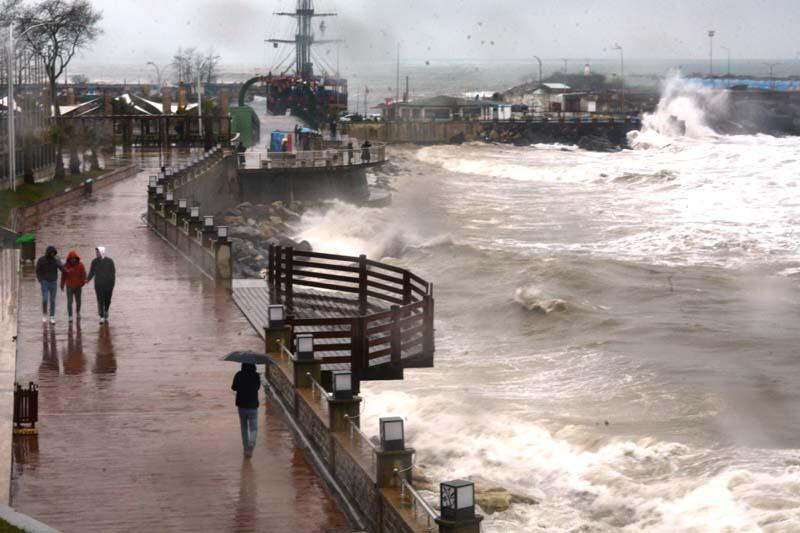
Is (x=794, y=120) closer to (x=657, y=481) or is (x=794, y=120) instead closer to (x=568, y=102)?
(x=568, y=102)

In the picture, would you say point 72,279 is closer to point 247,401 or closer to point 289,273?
Answer: point 289,273

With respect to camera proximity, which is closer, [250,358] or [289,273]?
[250,358]

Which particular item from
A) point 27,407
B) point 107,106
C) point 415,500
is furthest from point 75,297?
point 107,106

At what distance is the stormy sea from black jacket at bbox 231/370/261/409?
3.22 m

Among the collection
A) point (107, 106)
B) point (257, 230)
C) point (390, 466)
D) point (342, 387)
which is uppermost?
point (107, 106)

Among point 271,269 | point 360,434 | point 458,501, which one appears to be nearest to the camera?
point 458,501

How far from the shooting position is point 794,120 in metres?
136

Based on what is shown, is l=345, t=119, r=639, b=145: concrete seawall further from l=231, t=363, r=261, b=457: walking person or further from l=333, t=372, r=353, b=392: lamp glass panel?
l=333, t=372, r=353, b=392: lamp glass panel

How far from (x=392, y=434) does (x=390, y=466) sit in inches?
11.7

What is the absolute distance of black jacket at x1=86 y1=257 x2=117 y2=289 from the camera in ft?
70.5

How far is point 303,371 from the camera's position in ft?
51.7

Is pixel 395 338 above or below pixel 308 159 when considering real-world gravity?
below

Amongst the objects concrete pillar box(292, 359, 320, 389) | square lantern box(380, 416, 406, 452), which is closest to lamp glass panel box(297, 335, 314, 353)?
concrete pillar box(292, 359, 320, 389)

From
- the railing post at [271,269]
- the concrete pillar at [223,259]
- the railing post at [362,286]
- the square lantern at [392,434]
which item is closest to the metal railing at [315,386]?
the square lantern at [392,434]
